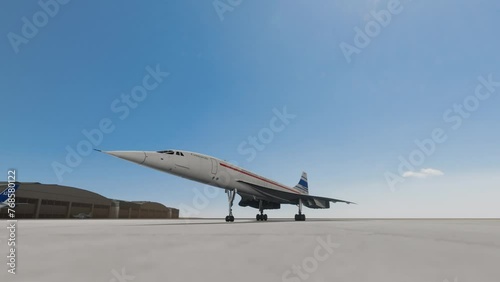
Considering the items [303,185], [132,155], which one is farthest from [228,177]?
[303,185]

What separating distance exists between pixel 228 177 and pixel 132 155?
27.6 ft

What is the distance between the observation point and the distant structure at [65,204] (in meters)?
38.1

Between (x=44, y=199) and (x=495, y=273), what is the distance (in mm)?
49616

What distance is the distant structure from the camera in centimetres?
3812

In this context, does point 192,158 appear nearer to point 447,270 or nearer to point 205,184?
point 205,184

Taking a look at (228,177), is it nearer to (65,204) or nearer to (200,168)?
(200,168)

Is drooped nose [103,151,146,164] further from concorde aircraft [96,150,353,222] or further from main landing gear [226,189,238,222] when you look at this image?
main landing gear [226,189,238,222]

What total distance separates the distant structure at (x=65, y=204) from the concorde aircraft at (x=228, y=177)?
1915 centimetres

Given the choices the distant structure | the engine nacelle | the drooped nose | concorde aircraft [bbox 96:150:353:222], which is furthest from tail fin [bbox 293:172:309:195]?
the distant structure

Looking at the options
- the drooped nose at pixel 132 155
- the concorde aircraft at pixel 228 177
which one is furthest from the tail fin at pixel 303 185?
the drooped nose at pixel 132 155

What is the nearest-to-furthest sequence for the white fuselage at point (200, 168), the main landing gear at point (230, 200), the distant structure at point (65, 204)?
the white fuselage at point (200, 168), the main landing gear at point (230, 200), the distant structure at point (65, 204)

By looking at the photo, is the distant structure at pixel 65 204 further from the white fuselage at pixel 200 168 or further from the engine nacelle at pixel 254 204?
the engine nacelle at pixel 254 204

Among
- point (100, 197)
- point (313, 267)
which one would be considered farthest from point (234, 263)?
→ point (100, 197)

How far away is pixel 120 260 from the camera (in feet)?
14.1
